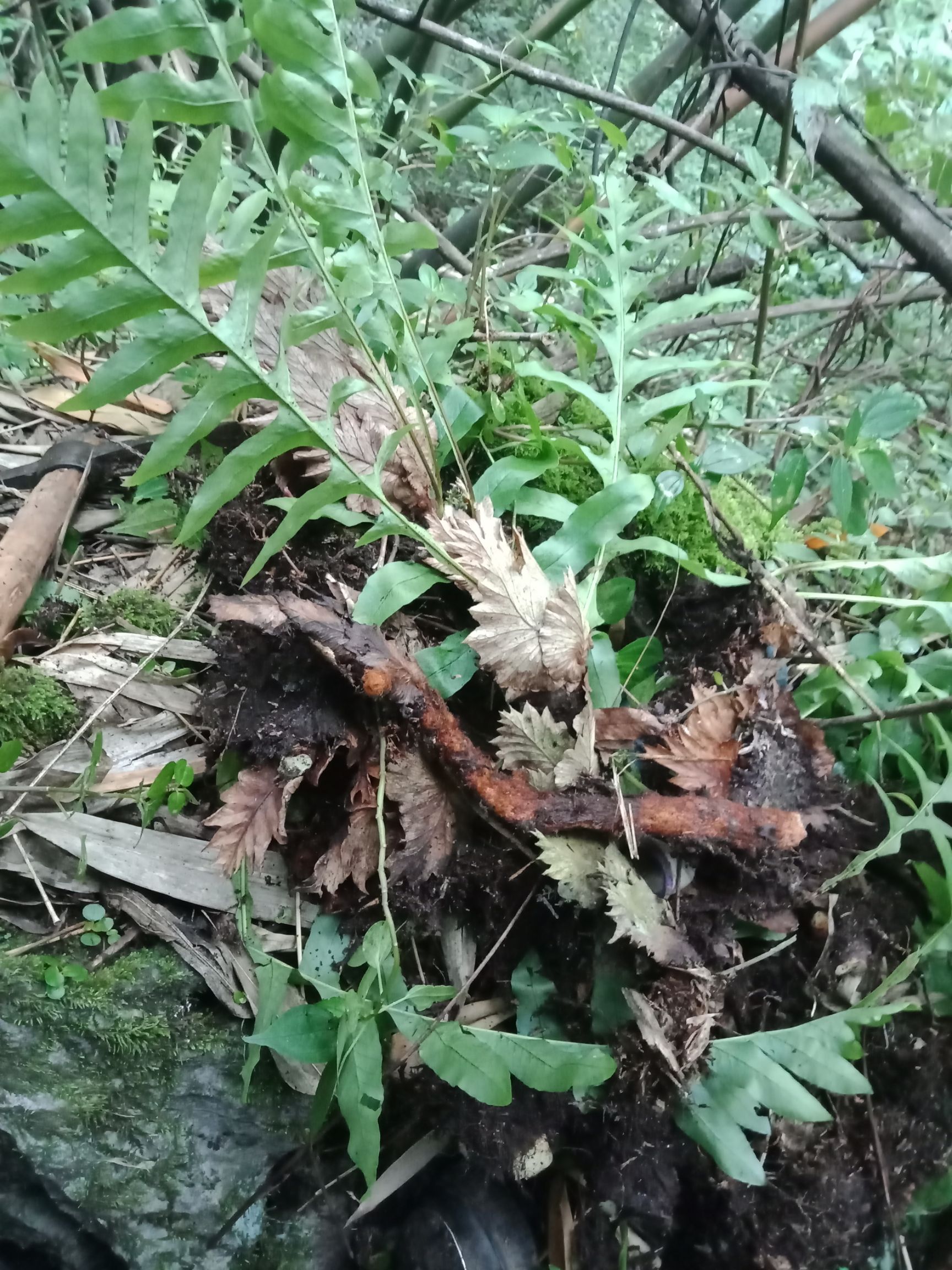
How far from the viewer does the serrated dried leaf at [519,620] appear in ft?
3.71

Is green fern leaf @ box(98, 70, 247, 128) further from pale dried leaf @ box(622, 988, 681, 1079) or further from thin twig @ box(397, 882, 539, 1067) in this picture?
pale dried leaf @ box(622, 988, 681, 1079)

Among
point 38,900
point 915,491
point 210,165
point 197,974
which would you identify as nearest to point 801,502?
point 915,491

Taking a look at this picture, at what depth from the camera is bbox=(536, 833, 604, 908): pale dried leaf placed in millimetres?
1078

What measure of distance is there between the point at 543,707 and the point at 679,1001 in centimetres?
46

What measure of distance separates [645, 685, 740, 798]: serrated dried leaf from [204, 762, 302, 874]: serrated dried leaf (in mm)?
553

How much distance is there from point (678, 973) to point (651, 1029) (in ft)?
0.27

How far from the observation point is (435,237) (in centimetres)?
124

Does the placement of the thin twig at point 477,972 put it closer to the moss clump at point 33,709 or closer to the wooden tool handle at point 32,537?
the moss clump at point 33,709

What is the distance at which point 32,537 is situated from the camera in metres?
1.46

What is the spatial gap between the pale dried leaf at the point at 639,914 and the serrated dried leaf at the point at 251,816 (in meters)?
0.47

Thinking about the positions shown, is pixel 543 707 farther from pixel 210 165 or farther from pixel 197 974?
pixel 210 165

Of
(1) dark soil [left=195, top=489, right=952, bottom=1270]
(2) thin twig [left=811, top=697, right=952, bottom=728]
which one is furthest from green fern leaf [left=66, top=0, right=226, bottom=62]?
(2) thin twig [left=811, top=697, right=952, bottom=728]

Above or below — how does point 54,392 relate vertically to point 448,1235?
above

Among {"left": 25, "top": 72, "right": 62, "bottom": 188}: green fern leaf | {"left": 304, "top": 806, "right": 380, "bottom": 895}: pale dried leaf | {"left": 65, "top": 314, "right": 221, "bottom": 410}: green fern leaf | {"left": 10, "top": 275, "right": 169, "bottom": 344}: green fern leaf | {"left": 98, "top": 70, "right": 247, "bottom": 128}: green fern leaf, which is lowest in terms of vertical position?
{"left": 304, "top": 806, "right": 380, "bottom": 895}: pale dried leaf
